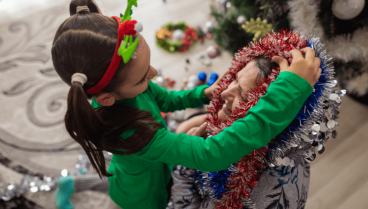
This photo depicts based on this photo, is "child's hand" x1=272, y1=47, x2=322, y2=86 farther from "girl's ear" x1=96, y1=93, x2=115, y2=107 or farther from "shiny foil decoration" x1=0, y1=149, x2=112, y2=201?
"shiny foil decoration" x1=0, y1=149, x2=112, y2=201

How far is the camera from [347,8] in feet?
2.91

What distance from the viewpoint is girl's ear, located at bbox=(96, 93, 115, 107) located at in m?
0.60

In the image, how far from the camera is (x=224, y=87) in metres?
0.76

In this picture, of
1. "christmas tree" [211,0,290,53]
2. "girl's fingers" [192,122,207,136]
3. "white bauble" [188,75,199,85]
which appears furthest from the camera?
"white bauble" [188,75,199,85]

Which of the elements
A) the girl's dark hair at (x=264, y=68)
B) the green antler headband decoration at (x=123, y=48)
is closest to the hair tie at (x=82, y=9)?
the green antler headband decoration at (x=123, y=48)

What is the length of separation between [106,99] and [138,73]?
0.11 meters

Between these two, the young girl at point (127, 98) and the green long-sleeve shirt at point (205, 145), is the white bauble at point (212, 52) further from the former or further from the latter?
the young girl at point (127, 98)

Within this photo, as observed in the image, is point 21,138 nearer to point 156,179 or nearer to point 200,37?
point 156,179

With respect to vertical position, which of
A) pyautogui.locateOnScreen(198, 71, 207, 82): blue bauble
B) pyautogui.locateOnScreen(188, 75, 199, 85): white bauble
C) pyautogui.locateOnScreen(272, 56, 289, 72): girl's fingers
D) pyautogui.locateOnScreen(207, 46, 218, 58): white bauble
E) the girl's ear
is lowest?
pyautogui.locateOnScreen(188, 75, 199, 85): white bauble

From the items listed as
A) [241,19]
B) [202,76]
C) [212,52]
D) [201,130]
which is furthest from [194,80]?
[201,130]

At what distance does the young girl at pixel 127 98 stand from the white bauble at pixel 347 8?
0.55 meters

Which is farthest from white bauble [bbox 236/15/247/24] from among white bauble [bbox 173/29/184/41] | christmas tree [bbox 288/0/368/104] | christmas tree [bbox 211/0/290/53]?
white bauble [bbox 173/29/184/41]

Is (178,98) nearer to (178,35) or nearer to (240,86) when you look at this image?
(240,86)

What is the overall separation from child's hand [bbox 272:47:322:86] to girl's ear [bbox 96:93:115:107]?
44 cm
